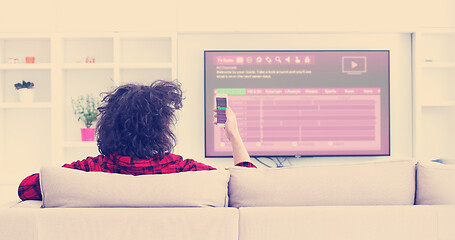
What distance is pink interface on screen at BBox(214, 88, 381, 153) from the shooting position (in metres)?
3.74

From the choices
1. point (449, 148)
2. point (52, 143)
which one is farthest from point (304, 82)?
point (52, 143)

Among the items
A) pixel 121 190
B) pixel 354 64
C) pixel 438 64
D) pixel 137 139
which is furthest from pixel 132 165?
pixel 438 64

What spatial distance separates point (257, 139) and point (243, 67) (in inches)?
24.7

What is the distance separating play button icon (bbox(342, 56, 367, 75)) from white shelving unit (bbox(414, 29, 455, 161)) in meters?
0.54

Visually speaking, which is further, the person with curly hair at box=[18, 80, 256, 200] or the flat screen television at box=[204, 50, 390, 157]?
the flat screen television at box=[204, 50, 390, 157]

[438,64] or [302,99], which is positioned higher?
[438,64]

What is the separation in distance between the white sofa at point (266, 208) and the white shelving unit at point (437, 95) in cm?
287

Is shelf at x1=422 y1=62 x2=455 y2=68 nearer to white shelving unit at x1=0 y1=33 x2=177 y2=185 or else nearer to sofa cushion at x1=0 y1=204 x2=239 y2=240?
white shelving unit at x1=0 y1=33 x2=177 y2=185

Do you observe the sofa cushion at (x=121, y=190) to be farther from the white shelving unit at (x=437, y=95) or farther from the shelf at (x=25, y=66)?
the white shelving unit at (x=437, y=95)

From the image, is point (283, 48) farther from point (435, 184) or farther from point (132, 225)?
point (132, 225)

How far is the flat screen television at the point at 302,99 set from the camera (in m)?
A: 3.74

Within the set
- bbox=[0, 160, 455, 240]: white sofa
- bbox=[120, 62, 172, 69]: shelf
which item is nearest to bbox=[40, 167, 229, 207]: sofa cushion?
bbox=[0, 160, 455, 240]: white sofa

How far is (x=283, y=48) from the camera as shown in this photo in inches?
152

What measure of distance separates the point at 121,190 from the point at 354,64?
300cm
